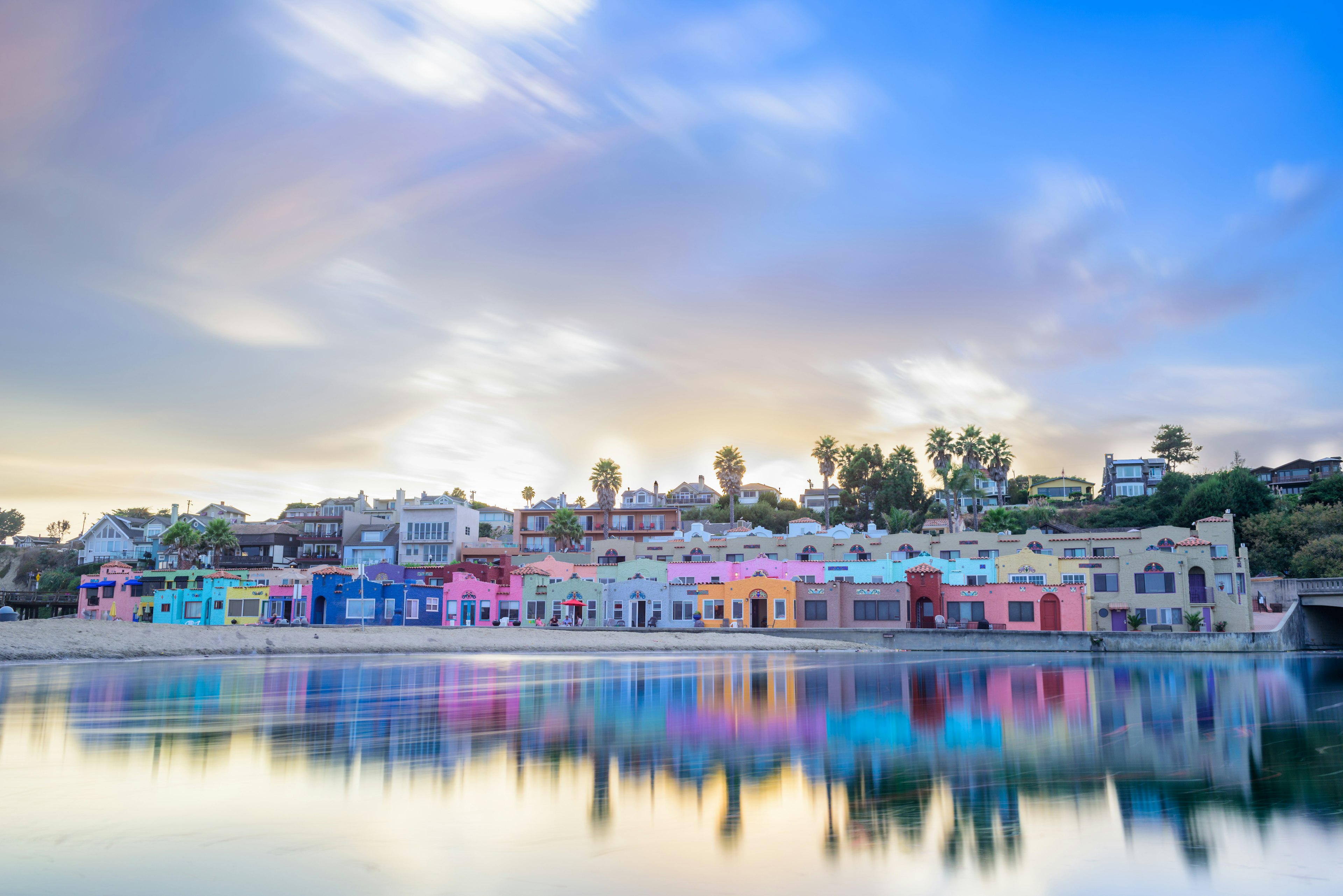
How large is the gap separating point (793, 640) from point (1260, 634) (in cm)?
2771

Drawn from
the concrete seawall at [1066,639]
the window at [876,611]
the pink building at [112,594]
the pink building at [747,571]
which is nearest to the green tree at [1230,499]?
the concrete seawall at [1066,639]

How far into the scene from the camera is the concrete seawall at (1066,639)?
5850 centimetres

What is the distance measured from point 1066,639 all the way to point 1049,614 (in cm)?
393

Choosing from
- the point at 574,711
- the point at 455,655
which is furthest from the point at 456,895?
the point at 455,655

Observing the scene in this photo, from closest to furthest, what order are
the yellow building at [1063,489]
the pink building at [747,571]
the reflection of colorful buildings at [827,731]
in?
the reflection of colorful buildings at [827,731] < the pink building at [747,571] < the yellow building at [1063,489]

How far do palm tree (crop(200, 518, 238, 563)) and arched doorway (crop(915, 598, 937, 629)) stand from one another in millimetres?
65739

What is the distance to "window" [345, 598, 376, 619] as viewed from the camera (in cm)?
6750

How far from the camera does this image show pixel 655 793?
15.4 m

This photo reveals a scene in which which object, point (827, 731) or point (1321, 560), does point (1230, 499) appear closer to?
point (1321, 560)

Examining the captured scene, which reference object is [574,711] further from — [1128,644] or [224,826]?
[1128,644]

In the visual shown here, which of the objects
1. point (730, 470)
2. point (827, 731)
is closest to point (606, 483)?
point (730, 470)

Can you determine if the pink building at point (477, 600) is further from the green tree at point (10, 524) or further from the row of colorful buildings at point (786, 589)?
the green tree at point (10, 524)

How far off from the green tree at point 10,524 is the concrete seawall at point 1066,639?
5737 inches

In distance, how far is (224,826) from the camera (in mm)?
13039
